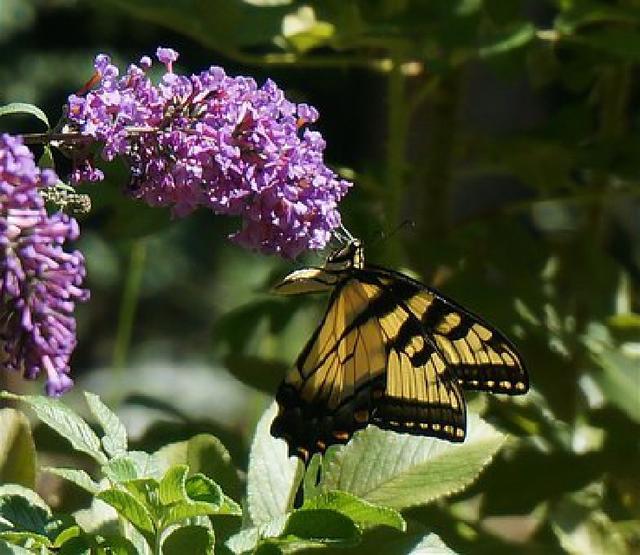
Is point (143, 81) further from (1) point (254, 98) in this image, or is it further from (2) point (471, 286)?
(2) point (471, 286)

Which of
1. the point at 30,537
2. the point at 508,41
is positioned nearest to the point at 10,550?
the point at 30,537

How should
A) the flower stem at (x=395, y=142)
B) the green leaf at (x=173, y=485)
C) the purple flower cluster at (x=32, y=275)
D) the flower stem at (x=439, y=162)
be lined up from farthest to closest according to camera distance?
the flower stem at (x=439, y=162) → the flower stem at (x=395, y=142) → the green leaf at (x=173, y=485) → the purple flower cluster at (x=32, y=275)

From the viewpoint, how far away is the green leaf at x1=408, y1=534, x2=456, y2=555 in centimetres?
115

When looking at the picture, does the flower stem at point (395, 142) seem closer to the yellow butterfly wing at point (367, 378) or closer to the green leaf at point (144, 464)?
the yellow butterfly wing at point (367, 378)

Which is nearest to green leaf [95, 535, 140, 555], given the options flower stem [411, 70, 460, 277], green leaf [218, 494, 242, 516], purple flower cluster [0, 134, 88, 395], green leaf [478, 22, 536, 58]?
green leaf [218, 494, 242, 516]

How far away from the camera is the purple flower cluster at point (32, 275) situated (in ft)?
2.84

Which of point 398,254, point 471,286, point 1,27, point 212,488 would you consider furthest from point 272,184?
point 1,27

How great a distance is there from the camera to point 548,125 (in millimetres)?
2012

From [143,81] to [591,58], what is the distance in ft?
3.21

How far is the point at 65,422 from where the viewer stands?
1043 millimetres

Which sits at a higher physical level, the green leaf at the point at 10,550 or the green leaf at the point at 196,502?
the green leaf at the point at 196,502

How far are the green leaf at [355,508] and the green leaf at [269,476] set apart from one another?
0.16m

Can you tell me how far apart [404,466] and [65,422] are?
37cm

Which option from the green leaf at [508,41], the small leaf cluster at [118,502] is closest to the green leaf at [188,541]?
the small leaf cluster at [118,502]
